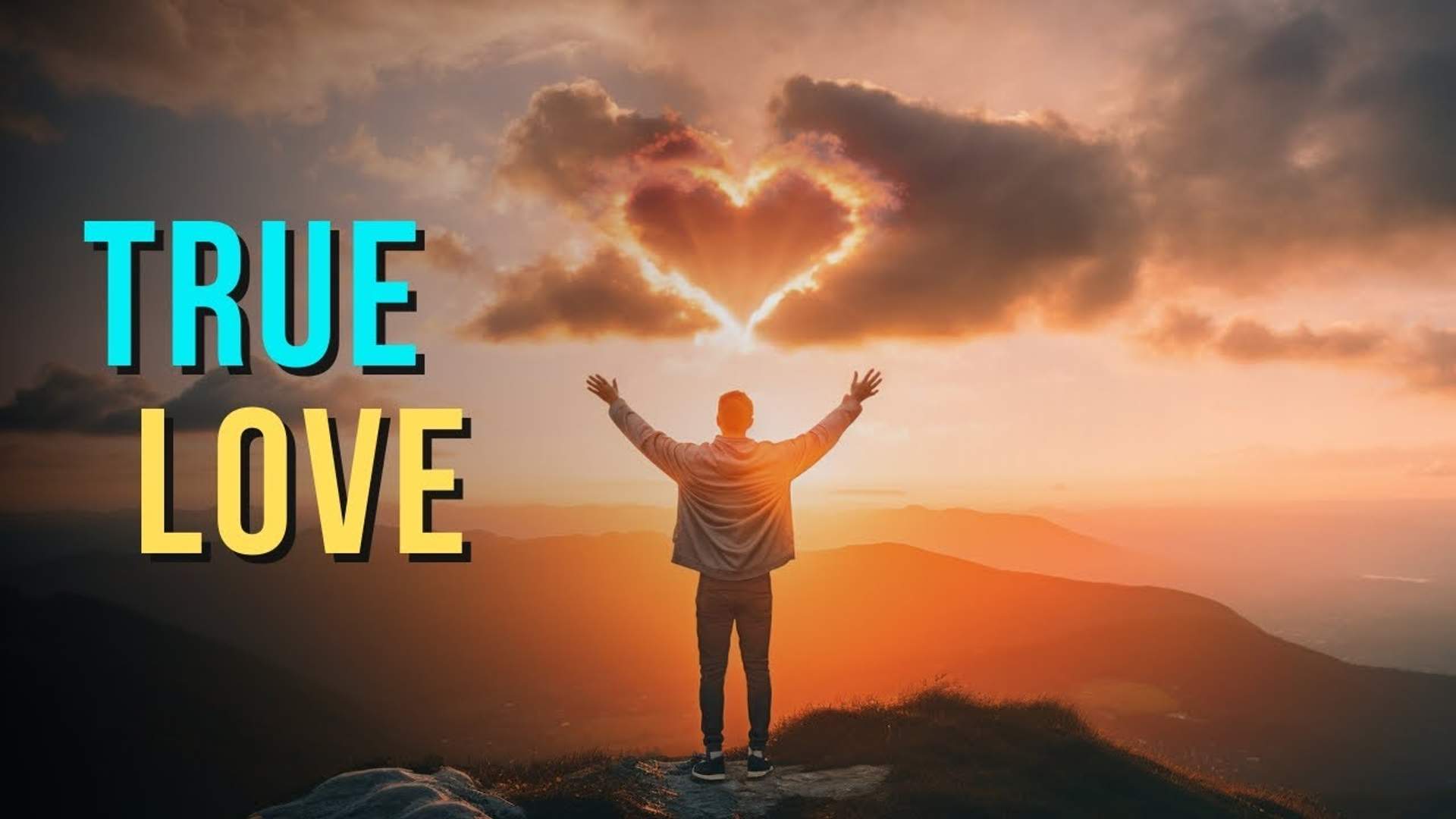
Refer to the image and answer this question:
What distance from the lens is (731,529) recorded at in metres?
9.34

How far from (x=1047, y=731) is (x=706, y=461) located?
667 cm

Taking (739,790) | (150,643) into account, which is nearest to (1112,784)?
(739,790)

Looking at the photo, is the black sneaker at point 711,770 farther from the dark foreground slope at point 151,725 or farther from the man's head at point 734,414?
the dark foreground slope at point 151,725

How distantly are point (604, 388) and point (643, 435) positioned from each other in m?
0.84

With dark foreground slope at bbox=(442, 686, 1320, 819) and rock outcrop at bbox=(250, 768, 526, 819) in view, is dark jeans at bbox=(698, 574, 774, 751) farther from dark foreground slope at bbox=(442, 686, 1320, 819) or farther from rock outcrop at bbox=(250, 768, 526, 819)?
rock outcrop at bbox=(250, 768, 526, 819)

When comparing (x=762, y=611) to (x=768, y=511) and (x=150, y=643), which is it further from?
(x=150, y=643)

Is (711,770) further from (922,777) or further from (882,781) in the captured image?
(922,777)

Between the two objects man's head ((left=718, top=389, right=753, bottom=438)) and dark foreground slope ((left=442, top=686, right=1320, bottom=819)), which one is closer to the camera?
dark foreground slope ((left=442, top=686, right=1320, bottom=819))

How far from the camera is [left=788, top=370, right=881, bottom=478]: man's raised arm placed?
9.64 metres

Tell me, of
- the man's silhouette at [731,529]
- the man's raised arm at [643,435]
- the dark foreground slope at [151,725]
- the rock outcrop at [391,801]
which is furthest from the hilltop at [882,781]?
the dark foreground slope at [151,725]

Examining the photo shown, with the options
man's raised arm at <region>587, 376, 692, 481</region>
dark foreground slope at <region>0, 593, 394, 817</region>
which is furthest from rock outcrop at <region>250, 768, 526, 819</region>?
dark foreground slope at <region>0, 593, 394, 817</region>

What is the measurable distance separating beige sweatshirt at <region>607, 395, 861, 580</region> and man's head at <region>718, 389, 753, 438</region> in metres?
0.11

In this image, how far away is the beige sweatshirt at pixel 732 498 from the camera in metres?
9.31

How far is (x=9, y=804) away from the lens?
412ft
